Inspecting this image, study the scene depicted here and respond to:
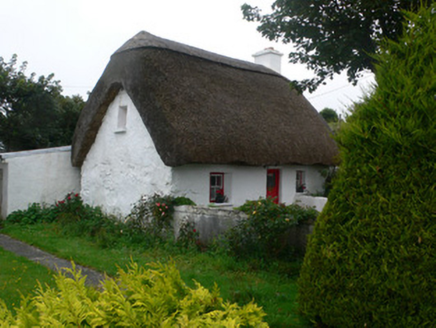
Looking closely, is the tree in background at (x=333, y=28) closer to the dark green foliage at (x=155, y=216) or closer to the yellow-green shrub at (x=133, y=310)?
the dark green foliage at (x=155, y=216)

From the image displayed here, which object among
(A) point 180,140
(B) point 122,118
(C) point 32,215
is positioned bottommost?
(C) point 32,215

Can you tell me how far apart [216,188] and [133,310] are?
8999 millimetres

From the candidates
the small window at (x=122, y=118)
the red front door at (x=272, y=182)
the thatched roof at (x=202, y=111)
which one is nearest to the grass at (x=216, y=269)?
the thatched roof at (x=202, y=111)

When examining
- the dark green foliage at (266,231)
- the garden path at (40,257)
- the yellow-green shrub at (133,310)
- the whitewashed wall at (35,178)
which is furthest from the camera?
the whitewashed wall at (35,178)

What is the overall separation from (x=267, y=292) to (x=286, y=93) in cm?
1057

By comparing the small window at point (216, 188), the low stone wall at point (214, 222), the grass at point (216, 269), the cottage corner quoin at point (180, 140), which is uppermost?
the cottage corner quoin at point (180, 140)

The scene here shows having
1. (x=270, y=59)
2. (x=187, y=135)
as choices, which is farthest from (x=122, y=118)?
(x=270, y=59)

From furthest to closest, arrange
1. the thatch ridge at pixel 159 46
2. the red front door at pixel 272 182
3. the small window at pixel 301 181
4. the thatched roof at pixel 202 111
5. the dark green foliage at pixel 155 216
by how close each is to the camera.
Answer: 1. the small window at pixel 301 181
2. the red front door at pixel 272 182
3. the thatch ridge at pixel 159 46
4. the thatched roof at pixel 202 111
5. the dark green foliage at pixel 155 216

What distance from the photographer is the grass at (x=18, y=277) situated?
17.6ft

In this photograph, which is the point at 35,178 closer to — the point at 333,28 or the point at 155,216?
the point at 155,216

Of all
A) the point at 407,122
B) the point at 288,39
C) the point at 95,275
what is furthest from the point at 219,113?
the point at 407,122

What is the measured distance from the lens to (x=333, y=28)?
7293mm

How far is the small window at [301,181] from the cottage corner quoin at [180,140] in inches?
1.4

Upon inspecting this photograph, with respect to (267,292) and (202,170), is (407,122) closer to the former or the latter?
(267,292)
